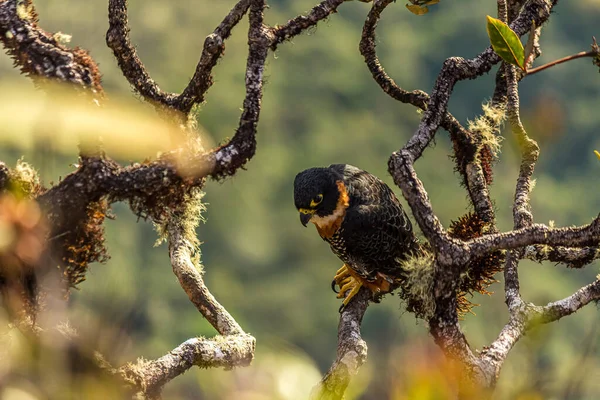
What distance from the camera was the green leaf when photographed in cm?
289

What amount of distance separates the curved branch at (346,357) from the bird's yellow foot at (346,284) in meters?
0.22

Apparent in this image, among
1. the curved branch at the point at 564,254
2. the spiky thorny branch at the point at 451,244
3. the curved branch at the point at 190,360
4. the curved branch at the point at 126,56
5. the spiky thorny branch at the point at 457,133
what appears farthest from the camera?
the spiky thorny branch at the point at 457,133

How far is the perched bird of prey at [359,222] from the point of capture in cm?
418

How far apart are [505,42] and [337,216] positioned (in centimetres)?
182

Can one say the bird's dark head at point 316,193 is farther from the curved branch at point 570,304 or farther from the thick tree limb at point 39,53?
the thick tree limb at point 39,53

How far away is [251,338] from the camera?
3.34m

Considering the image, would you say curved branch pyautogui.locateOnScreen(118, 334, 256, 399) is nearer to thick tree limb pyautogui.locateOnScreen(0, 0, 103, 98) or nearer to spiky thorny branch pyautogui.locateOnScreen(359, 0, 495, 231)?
thick tree limb pyautogui.locateOnScreen(0, 0, 103, 98)

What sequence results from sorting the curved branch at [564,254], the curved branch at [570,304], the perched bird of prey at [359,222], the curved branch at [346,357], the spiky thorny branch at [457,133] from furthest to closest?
the perched bird of prey at [359,222], the spiky thorny branch at [457,133], the curved branch at [564,254], the curved branch at [570,304], the curved branch at [346,357]

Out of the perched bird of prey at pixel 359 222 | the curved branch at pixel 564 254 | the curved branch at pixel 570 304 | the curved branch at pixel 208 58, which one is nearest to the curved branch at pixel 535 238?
the curved branch at pixel 570 304

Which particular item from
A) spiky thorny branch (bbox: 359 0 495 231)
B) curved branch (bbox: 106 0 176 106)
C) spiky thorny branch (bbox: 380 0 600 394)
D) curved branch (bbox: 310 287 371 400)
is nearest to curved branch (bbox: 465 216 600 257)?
spiky thorny branch (bbox: 380 0 600 394)

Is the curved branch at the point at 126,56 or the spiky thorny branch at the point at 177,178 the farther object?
the curved branch at the point at 126,56

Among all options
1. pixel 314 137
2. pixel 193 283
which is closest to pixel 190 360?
pixel 193 283

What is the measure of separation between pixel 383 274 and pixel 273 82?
51.6m

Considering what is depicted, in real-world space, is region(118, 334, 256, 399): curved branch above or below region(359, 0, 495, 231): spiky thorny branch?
below
